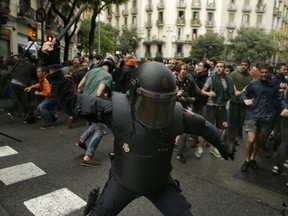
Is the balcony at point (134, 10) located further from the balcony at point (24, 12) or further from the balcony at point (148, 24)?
the balcony at point (24, 12)

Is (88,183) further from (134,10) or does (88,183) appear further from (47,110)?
(134,10)

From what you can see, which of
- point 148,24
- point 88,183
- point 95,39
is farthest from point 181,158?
point 148,24

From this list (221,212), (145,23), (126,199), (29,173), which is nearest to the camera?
(126,199)

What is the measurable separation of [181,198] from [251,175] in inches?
114

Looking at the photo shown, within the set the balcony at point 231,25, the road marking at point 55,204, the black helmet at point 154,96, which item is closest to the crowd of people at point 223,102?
the road marking at point 55,204

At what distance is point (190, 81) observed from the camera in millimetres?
5422

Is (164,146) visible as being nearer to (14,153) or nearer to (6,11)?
(14,153)

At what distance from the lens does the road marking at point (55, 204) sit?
10.9ft

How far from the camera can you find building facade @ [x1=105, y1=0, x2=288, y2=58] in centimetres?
5119

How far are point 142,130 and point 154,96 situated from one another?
267 millimetres

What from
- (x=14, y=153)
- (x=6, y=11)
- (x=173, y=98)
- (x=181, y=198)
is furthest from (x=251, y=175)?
(x=6, y=11)

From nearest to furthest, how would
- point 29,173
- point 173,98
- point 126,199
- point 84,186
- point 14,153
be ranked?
point 173,98 → point 126,199 → point 84,186 → point 29,173 → point 14,153

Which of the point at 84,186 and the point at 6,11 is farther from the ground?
the point at 6,11

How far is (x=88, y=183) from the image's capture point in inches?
161
